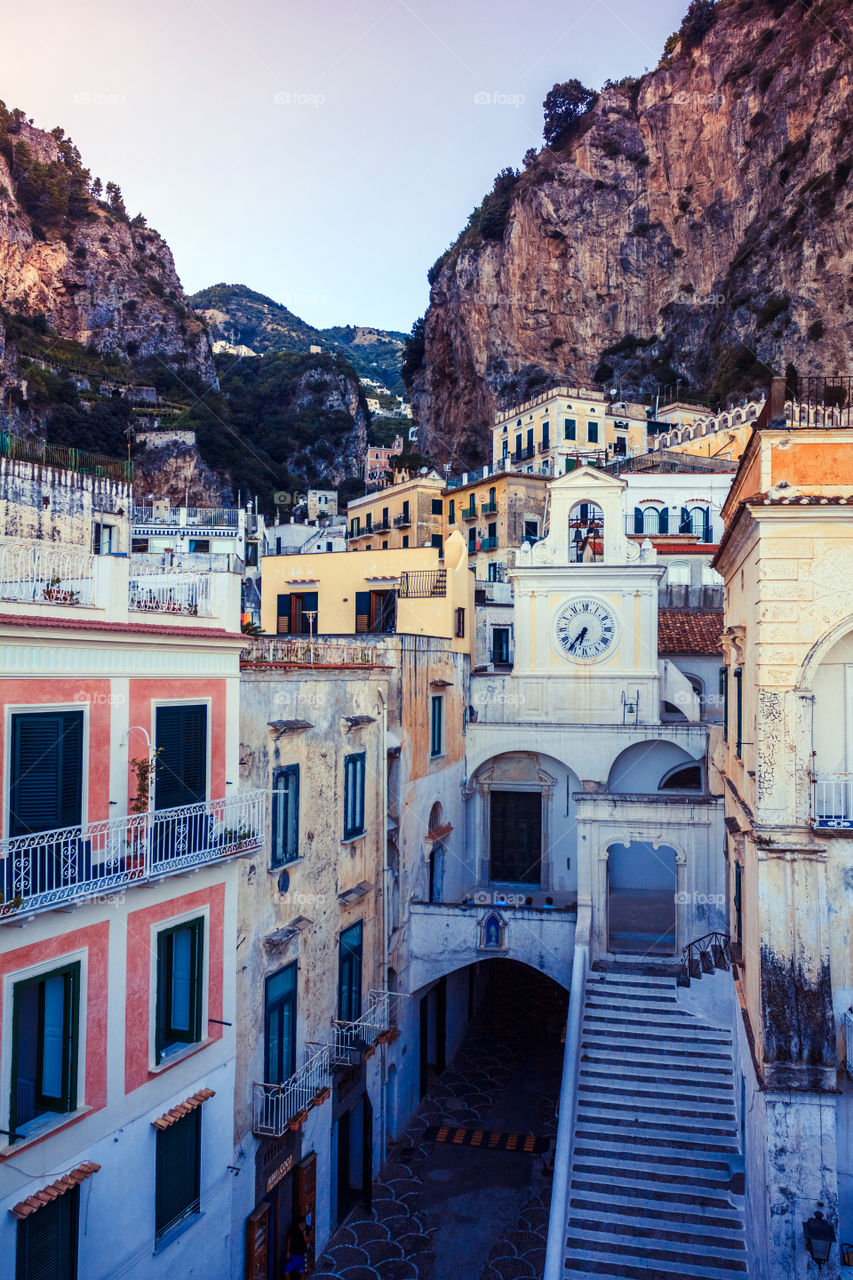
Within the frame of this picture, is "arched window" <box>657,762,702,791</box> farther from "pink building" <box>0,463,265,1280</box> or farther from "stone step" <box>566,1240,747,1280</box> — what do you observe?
"pink building" <box>0,463,265,1280</box>

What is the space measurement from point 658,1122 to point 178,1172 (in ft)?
31.0

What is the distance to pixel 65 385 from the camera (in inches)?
2827

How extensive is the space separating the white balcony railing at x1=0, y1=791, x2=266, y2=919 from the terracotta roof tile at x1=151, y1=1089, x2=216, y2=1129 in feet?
11.2

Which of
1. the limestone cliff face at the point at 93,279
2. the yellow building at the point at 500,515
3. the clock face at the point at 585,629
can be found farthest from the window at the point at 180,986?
the limestone cliff face at the point at 93,279

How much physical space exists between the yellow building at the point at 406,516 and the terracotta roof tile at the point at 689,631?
806 inches

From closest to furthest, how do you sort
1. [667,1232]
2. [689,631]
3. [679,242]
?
[667,1232] → [689,631] → [679,242]

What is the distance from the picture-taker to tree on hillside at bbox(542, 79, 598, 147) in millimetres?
90500

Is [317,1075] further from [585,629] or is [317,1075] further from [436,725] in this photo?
[585,629]

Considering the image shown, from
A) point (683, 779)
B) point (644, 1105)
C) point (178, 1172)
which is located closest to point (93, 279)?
point (683, 779)

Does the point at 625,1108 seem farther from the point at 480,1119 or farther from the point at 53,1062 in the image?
the point at 53,1062

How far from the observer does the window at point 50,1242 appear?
1034 cm

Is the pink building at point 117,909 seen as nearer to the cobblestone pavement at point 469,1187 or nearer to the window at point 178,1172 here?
the window at point 178,1172

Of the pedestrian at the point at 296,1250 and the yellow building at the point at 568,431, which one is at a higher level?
the yellow building at the point at 568,431

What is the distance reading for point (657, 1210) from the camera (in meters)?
15.8
